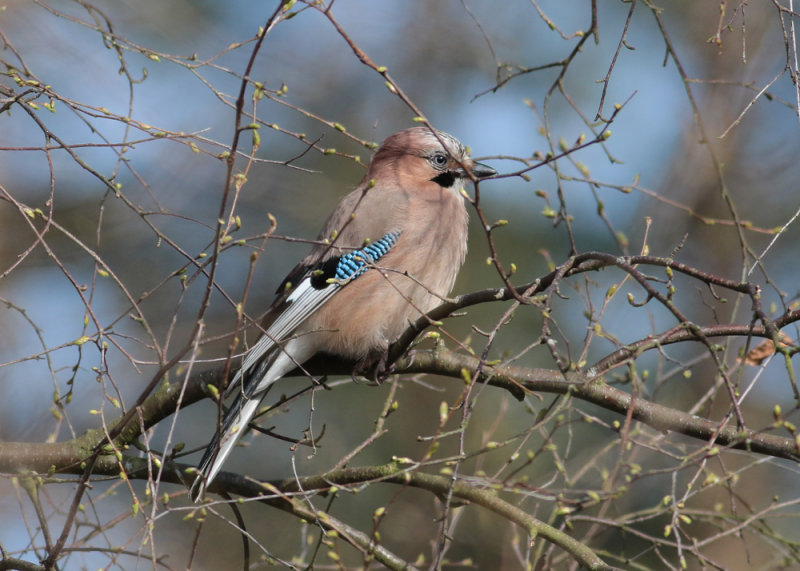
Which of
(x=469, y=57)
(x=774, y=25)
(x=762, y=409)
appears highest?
(x=774, y=25)

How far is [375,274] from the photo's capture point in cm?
455

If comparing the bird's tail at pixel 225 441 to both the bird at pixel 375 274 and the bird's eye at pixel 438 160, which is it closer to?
the bird at pixel 375 274

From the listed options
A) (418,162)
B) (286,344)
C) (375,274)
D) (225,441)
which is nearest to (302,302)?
(286,344)

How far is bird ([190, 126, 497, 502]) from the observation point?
4.31 metres

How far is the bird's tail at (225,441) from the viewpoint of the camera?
334 cm

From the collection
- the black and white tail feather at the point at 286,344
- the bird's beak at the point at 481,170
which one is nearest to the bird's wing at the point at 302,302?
the black and white tail feather at the point at 286,344

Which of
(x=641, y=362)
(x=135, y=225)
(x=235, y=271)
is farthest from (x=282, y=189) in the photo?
(x=641, y=362)

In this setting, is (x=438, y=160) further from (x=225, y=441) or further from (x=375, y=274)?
(x=225, y=441)

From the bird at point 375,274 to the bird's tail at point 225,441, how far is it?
0.04 ft

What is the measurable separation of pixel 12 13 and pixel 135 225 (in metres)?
1.97

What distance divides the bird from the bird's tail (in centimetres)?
1

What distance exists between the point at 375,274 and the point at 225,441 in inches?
47.7

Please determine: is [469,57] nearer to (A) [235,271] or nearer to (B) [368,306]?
(A) [235,271]

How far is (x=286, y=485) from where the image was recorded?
364 cm
